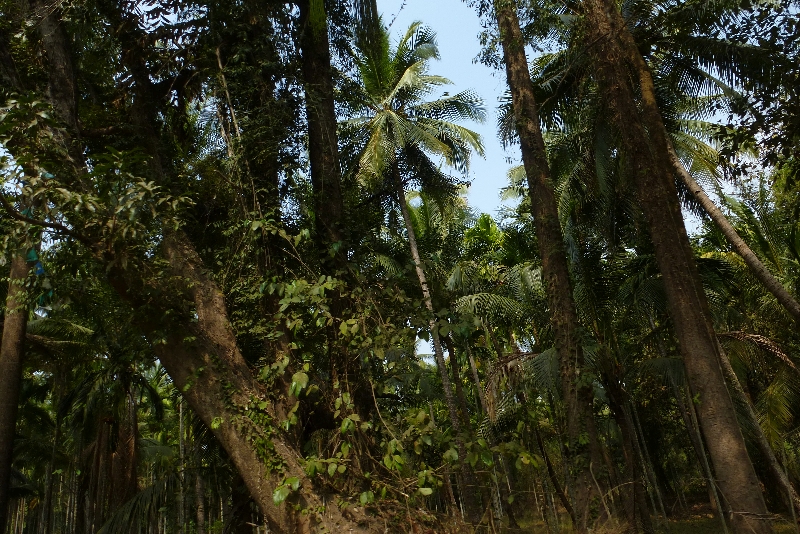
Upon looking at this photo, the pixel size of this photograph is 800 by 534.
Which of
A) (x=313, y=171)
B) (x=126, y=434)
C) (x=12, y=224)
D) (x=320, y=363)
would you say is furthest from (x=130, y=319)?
(x=126, y=434)

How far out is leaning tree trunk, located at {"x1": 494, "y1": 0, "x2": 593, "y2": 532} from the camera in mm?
6488

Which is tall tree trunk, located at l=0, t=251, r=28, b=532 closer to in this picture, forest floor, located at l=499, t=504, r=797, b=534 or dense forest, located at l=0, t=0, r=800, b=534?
dense forest, located at l=0, t=0, r=800, b=534

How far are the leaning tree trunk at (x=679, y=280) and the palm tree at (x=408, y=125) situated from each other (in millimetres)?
7247

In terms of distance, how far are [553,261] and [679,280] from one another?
1408mm

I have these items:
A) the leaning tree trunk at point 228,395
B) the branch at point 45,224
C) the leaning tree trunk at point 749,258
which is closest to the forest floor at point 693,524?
the leaning tree trunk at point 749,258

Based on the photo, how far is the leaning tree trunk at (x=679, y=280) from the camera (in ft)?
19.6

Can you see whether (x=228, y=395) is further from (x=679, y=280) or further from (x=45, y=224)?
(x=679, y=280)

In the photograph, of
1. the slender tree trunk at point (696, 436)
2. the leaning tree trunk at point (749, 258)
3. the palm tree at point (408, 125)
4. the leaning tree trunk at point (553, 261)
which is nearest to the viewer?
the leaning tree trunk at point (553, 261)

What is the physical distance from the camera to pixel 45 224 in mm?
4262

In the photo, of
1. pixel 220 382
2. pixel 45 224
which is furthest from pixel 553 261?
pixel 45 224

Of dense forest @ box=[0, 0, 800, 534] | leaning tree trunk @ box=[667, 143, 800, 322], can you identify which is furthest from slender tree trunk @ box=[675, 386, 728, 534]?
leaning tree trunk @ box=[667, 143, 800, 322]

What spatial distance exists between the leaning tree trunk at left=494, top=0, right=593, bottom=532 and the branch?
15.7ft

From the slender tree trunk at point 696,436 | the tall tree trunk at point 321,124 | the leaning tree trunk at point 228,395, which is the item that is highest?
the tall tree trunk at point 321,124

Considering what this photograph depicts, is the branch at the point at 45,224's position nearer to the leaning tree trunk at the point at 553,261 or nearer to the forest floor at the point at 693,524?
the leaning tree trunk at the point at 553,261
